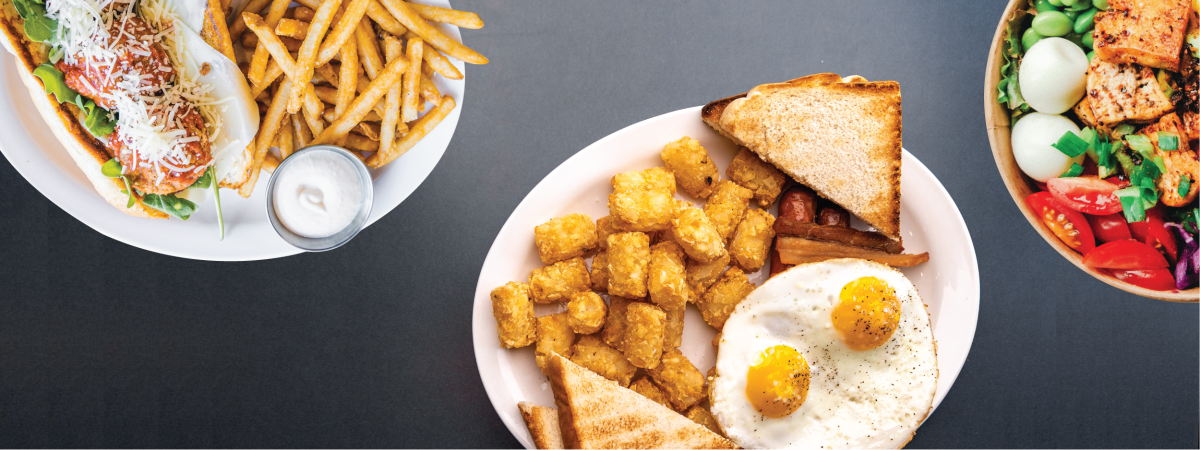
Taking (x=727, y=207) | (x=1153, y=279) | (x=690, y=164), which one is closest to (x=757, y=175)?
(x=727, y=207)

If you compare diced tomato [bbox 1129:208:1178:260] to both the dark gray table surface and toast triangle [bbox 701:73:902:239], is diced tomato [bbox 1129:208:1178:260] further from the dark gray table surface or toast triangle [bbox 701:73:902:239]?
toast triangle [bbox 701:73:902:239]

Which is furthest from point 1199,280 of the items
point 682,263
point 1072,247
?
point 682,263

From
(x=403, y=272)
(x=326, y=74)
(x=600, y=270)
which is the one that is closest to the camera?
(x=326, y=74)

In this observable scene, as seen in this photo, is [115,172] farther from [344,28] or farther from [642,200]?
[642,200]

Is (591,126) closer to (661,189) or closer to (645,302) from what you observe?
(661,189)

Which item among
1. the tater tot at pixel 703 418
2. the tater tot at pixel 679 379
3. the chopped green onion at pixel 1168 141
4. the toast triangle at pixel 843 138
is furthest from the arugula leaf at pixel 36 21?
the chopped green onion at pixel 1168 141

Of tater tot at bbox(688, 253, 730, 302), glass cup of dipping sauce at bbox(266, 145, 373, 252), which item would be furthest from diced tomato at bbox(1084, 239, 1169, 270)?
glass cup of dipping sauce at bbox(266, 145, 373, 252)
